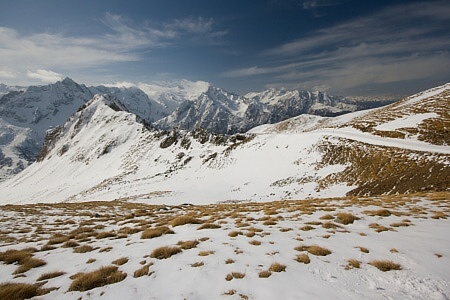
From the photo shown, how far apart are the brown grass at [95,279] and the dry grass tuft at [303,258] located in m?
6.05

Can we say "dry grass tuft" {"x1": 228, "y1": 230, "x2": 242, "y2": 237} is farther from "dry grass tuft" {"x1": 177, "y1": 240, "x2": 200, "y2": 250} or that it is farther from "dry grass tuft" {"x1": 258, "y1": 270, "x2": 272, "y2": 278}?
"dry grass tuft" {"x1": 258, "y1": 270, "x2": 272, "y2": 278}

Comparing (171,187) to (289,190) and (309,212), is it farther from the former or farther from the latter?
(309,212)

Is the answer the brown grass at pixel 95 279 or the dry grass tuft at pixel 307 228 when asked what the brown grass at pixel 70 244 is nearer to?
the brown grass at pixel 95 279

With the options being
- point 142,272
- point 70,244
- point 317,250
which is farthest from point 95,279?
point 317,250

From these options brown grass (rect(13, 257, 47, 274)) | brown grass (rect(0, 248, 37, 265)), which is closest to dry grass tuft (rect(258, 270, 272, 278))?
brown grass (rect(13, 257, 47, 274))

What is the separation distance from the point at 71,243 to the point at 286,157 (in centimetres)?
5635

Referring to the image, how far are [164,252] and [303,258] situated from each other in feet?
18.2

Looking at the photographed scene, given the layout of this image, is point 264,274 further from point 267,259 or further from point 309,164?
point 309,164

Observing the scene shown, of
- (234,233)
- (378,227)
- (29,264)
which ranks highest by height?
(29,264)

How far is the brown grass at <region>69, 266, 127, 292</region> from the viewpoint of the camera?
7613 millimetres

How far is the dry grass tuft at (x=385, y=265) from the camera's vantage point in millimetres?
7637

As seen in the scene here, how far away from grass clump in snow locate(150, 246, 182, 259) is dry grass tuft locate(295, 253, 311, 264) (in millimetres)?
4914

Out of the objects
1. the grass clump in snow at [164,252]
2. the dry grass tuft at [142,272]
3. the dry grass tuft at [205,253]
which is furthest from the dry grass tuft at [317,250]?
the dry grass tuft at [142,272]

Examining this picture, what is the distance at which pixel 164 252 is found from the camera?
10148 mm
